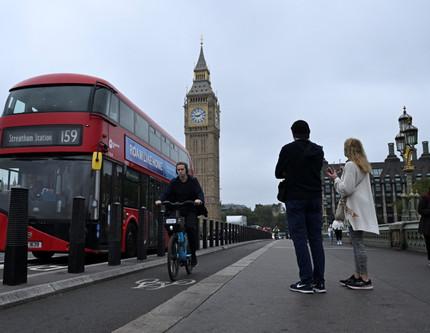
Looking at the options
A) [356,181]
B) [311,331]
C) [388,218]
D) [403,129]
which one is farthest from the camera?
[388,218]

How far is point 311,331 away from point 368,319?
0.69 meters

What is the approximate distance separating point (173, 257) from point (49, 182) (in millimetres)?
4362

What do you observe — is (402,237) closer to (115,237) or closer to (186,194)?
(115,237)

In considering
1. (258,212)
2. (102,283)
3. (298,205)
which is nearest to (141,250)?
(102,283)

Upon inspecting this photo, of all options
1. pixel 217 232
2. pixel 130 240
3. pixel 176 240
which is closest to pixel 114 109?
pixel 130 240

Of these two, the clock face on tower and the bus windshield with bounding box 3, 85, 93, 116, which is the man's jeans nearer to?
the bus windshield with bounding box 3, 85, 93, 116

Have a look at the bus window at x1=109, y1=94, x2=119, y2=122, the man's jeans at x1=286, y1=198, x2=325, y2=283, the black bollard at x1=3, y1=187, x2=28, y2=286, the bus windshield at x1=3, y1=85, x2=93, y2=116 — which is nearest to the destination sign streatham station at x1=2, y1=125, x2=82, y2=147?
the bus windshield at x1=3, y1=85, x2=93, y2=116

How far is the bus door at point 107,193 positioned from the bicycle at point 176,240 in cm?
337

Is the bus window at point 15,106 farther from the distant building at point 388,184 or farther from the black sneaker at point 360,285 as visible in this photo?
the distant building at point 388,184

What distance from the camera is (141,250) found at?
10172mm

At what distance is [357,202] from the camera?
19.1 ft

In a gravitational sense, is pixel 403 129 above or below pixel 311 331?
above

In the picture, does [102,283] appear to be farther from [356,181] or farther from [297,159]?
[356,181]

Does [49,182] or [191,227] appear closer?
[191,227]
